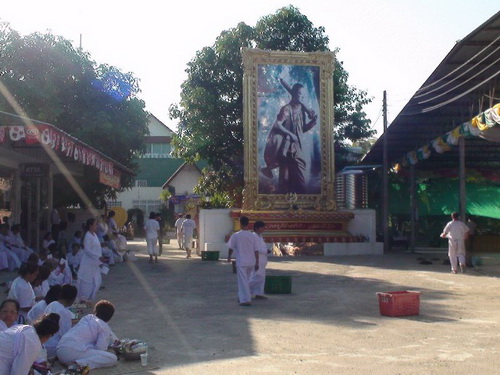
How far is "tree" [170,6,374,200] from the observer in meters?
33.2

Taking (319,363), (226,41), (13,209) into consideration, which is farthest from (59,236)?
(226,41)

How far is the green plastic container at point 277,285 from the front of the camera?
1416cm

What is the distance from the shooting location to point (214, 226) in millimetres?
26750

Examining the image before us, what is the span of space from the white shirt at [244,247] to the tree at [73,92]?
14.5 meters

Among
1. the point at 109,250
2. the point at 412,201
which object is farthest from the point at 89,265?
the point at 412,201

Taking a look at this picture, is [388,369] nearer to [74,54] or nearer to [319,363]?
[319,363]

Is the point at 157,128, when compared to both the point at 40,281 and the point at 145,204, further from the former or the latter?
the point at 40,281

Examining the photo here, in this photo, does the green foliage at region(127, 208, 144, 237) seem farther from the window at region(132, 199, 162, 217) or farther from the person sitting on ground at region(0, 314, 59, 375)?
the person sitting on ground at region(0, 314, 59, 375)

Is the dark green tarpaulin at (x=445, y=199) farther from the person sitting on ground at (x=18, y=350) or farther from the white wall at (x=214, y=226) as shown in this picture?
the person sitting on ground at (x=18, y=350)

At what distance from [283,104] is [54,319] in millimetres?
21729

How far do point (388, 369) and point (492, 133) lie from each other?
454 inches

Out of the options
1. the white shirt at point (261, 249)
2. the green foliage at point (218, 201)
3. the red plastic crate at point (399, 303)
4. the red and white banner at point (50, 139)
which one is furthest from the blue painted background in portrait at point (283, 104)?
the red plastic crate at point (399, 303)

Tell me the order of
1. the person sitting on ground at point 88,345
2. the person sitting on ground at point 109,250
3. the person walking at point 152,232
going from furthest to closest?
the person walking at point 152,232, the person sitting on ground at point 109,250, the person sitting on ground at point 88,345

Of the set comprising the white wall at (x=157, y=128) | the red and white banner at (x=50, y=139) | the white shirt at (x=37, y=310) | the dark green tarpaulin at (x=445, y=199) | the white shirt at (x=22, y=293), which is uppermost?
the white wall at (x=157, y=128)
